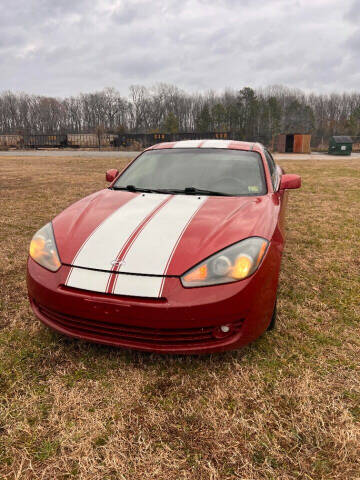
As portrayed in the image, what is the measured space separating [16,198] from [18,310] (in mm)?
5015

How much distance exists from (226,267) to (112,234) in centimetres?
74

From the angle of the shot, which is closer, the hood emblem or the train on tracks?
the hood emblem

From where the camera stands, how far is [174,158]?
2.93 m

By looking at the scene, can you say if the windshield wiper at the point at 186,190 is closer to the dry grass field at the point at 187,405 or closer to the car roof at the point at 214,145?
the car roof at the point at 214,145

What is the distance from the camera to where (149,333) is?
159 cm

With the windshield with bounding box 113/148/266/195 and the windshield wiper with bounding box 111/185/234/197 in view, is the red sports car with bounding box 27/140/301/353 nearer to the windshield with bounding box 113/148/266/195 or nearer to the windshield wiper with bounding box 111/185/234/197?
the windshield wiper with bounding box 111/185/234/197

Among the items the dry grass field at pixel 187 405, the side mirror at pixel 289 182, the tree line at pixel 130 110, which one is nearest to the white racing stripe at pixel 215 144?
the side mirror at pixel 289 182

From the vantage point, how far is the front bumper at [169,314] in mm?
1520

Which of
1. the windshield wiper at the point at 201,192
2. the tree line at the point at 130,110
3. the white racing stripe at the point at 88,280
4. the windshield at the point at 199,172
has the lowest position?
the white racing stripe at the point at 88,280

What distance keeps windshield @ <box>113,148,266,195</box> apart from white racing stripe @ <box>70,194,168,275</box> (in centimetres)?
38

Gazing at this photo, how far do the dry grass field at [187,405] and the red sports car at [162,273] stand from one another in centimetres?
23

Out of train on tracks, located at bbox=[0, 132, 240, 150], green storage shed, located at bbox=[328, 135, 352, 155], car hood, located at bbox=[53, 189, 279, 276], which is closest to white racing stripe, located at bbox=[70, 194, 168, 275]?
car hood, located at bbox=[53, 189, 279, 276]

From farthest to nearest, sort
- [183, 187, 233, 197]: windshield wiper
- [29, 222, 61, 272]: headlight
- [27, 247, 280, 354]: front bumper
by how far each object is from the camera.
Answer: [183, 187, 233, 197]: windshield wiper
[29, 222, 61, 272]: headlight
[27, 247, 280, 354]: front bumper

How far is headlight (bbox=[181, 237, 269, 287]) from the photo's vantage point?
1585mm
